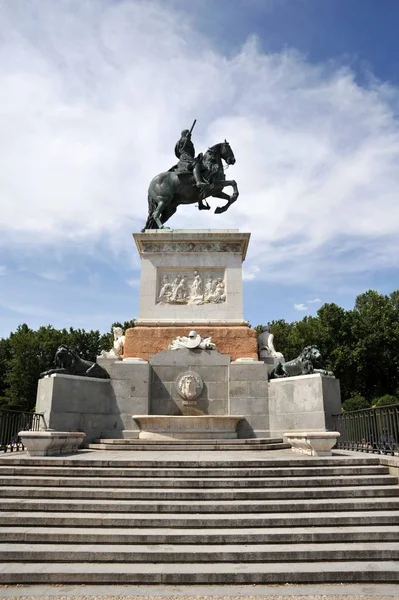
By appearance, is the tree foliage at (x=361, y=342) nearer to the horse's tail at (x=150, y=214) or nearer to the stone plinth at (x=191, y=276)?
the stone plinth at (x=191, y=276)

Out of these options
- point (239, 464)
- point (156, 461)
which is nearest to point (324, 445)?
point (239, 464)

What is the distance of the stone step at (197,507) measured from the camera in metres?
7.29

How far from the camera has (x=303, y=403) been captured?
543 inches

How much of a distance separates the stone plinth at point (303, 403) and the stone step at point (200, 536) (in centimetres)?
655

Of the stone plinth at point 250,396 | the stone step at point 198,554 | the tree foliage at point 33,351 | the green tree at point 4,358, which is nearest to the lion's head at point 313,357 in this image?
the stone plinth at point 250,396

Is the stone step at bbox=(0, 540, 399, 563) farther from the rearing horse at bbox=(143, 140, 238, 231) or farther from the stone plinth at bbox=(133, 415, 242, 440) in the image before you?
the rearing horse at bbox=(143, 140, 238, 231)

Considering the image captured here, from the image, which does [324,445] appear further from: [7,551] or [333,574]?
[7,551]

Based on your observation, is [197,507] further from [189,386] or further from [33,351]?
[33,351]

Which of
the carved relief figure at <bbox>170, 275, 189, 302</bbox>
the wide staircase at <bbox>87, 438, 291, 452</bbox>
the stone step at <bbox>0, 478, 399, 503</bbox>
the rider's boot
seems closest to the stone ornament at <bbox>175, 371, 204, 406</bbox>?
the wide staircase at <bbox>87, 438, 291, 452</bbox>

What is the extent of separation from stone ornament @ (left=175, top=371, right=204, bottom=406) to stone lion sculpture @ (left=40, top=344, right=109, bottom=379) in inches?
97.1

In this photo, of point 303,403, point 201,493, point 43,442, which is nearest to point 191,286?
point 303,403

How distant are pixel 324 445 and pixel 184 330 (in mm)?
7135

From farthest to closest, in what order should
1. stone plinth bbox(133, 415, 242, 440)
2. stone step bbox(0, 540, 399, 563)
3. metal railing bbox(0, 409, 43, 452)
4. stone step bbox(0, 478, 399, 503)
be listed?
stone plinth bbox(133, 415, 242, 440)
metal railing bbox(0, 409, 43, 452)
stone step bbox(0, 478, 399, 503)
stone step bbox(0, 540, 399, 563)

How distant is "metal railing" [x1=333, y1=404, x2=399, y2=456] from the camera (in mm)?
9812
